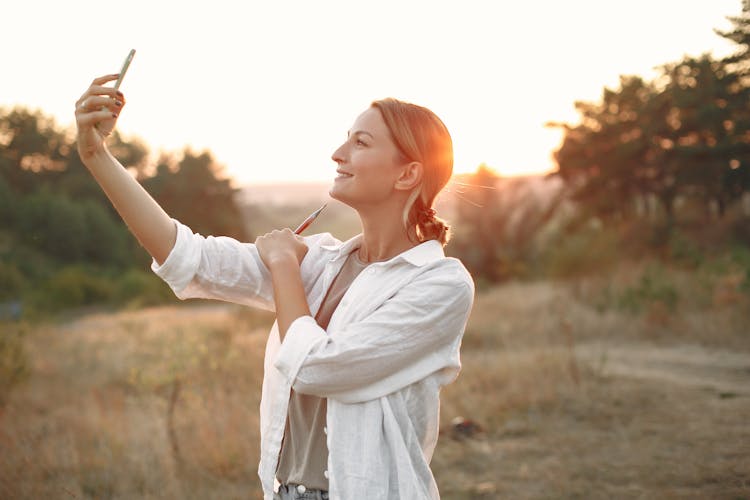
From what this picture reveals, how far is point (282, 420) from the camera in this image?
1.92 m

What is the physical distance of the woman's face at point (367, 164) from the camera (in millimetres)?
1979

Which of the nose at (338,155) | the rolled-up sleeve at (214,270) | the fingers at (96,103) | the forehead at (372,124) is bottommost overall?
the rolled-up sleeve at (214,270)

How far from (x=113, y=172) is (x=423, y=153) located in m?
0.79

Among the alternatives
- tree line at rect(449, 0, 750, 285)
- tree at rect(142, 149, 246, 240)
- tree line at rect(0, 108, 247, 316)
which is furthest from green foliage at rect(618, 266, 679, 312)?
tree at rect(142, 149, 246, 240)

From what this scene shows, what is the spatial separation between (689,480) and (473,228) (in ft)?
57.6

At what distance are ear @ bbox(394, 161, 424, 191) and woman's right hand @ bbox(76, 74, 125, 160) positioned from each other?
0.73m

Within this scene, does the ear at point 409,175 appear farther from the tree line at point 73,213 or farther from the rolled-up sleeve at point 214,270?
the tree line at point 73,213

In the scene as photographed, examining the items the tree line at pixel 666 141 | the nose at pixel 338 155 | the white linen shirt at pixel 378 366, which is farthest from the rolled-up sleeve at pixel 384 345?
the tree line at pixel 666 141

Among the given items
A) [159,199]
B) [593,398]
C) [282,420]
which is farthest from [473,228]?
[282,420]

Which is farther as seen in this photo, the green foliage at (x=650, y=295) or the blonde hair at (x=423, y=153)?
the green foliage at (x=650, y=295)

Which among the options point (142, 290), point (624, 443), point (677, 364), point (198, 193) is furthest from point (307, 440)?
point (198, 193)

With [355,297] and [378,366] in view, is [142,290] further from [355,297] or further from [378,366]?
[378,366]

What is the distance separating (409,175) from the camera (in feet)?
6.65

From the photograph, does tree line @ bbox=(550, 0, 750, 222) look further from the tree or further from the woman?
the tree
